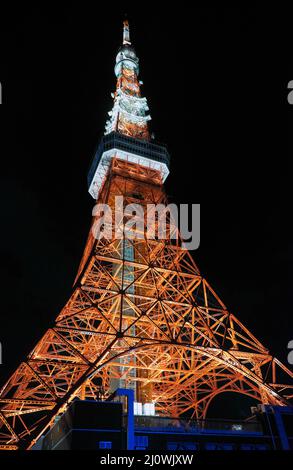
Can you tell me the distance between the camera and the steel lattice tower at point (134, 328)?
15172mm

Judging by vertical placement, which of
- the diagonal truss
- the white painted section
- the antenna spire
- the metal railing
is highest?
the antenna spire

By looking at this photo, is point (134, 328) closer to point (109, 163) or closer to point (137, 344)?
point (137, 344)

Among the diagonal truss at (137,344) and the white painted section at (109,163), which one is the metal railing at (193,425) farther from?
the white painted section at (109,163)

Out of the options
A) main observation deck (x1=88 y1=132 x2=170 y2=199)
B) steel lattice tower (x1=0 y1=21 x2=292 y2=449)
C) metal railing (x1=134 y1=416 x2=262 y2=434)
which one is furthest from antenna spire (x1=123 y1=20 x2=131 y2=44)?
metal railing (x1=134 y1=416 x2=262 y2=434)

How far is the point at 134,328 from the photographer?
2116 cm

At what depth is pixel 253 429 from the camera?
15.0 meters

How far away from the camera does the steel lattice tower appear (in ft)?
49.8

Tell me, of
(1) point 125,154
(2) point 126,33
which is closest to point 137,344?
(1) point 125,154

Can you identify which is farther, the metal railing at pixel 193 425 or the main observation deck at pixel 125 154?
the main observation deck at pixel 125 154

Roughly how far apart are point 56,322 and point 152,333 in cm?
642

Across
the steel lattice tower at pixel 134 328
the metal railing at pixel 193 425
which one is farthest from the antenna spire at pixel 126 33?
the metal railing at pixel 193 425

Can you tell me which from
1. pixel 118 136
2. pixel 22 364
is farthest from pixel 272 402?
pixel 118 136

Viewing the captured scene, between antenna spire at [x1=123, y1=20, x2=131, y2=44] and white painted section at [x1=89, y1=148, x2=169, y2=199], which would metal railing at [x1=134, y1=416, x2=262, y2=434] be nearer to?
A: white painted section at [x1=89, y1=148, x2=169, y2=199]
